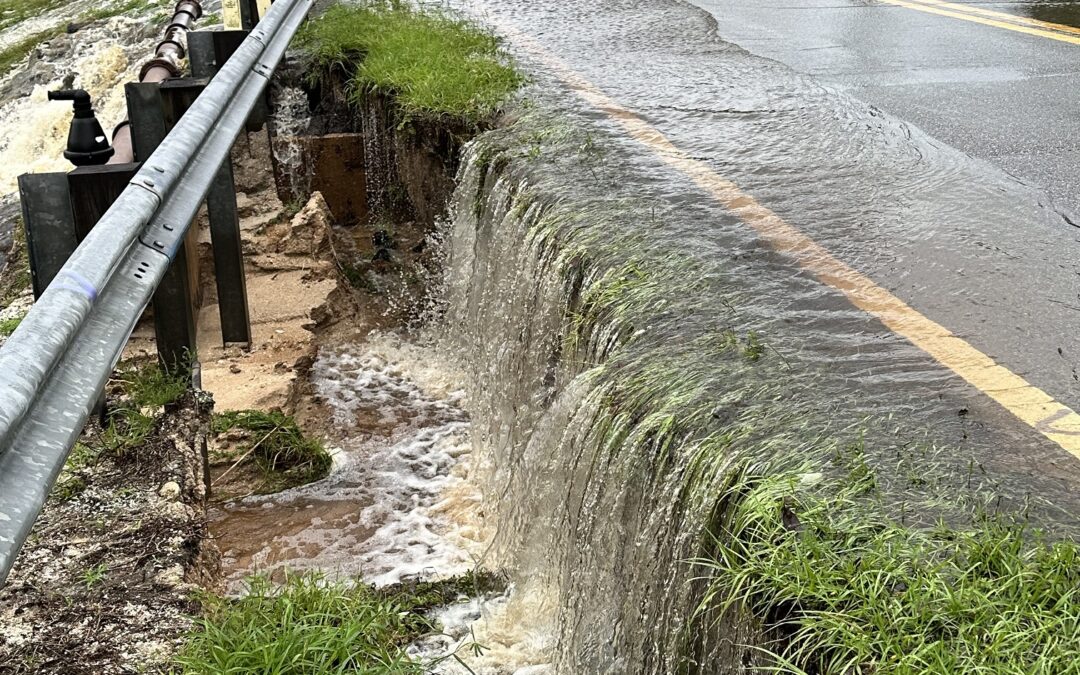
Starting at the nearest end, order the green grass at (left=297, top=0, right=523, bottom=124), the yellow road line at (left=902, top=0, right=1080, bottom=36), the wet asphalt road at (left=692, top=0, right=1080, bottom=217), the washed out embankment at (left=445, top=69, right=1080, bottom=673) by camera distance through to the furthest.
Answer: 1. the washed out embankment at (left=445, top=69, right=1080, bottom=673)
2. the wet asphalt road at (left=692, top=0, right=1080, bottom=217)
3. the green grass at (left=297, top=0, right=523, bottom=124)
4. the yellow road line at (left=902, top=0, right=1080, bottom=36)

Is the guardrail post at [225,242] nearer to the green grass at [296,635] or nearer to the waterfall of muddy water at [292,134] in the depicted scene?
the waterfall of muddy water at [292,134]

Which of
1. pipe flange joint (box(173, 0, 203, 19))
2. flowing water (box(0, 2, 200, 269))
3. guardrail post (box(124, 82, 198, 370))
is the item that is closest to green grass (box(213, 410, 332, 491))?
guardrail post (box(124, 82, 198, 370))

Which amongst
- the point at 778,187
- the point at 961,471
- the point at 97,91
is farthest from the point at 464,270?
the point at 97,91

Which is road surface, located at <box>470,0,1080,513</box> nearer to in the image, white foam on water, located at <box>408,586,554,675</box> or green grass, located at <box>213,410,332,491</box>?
white foam on water, located at <box>408,586,554,675</box>

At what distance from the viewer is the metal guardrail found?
1.70m

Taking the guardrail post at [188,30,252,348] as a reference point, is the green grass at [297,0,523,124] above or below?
above

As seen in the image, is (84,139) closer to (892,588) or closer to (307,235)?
(307,235)

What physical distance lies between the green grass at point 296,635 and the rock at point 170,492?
319 mm

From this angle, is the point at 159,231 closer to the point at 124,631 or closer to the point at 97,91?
the point at 124,631

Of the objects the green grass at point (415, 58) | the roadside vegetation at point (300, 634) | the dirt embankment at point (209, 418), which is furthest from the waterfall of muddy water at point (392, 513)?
the green grass at point (415, 58)

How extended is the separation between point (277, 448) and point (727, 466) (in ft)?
10.4

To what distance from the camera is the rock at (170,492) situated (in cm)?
324

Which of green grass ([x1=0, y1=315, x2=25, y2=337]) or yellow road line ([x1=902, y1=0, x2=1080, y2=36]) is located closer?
green grass ([x1=0, y1=315, x2=25, y2=337])

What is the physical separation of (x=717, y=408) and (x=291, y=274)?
4.50m
